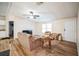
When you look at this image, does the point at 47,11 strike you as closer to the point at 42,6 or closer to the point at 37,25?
the point at 42,6

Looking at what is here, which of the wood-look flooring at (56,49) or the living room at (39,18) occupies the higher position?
the living room at (39,18)

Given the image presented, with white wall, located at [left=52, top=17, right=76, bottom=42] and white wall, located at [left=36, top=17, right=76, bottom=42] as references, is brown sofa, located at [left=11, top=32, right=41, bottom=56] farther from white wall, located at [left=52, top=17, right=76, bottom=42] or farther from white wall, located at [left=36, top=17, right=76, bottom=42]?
white wall, located at [left=52, top=17, right=76, bottom=42]

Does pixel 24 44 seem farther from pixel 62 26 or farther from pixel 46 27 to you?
pixel 62 26

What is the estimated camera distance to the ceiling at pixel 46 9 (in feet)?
6.56

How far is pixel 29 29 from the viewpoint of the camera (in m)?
2.07

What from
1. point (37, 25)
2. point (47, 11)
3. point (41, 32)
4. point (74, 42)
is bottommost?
point (74, 42)

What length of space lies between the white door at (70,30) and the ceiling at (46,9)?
0.42 ft

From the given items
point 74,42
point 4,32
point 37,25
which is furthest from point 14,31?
point 74,42

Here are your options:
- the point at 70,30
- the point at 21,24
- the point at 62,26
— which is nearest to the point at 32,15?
the point at 21,24

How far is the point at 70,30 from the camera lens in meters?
2.03

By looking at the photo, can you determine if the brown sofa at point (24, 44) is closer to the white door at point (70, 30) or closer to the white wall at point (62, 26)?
the white wall at point (62, 26)

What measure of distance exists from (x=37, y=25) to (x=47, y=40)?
34 cm

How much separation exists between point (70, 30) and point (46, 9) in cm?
59

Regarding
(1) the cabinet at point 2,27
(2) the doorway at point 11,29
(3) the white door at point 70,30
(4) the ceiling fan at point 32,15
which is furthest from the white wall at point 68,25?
(1) the cabinet at point 2,27
